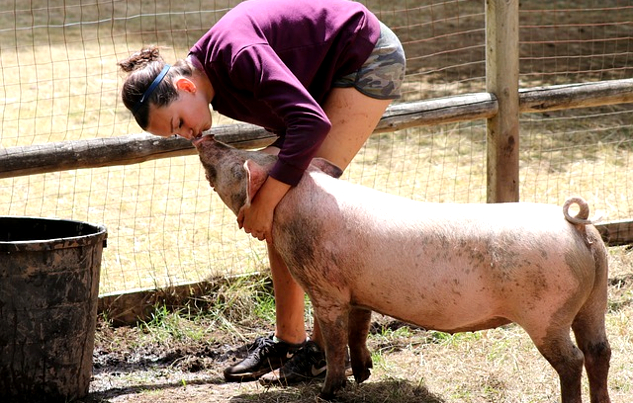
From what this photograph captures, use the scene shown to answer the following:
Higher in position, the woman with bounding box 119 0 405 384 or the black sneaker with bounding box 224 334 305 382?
the woman with bounding box 119 0 405 384

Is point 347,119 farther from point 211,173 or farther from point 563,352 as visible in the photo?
point 563,352

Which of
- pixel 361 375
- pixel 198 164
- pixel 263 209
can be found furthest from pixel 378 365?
pixel 198 164

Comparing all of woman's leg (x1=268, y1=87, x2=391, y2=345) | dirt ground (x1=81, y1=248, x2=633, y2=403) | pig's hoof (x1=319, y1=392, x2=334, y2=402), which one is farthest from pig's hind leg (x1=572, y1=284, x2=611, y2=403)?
woman's leg (x1=268, y1=87, x2=391, y2=345)

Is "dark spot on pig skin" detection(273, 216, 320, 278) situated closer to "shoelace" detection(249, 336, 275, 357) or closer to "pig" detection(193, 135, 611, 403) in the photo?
"pig" detection(193, 135, 611, 403)

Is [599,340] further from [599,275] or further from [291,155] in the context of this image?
[291,155]

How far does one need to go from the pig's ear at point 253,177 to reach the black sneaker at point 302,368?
91cm

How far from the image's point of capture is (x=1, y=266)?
10.8ft

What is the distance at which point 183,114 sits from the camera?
10.7ft

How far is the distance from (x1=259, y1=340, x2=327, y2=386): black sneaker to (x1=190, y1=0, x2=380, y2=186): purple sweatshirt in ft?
3.15

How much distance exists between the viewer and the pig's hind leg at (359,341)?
11.9 ft

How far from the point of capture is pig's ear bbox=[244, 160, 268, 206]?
3.19 metres

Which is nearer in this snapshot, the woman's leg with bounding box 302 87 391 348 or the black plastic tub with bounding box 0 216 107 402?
the black plastic tub with bounding box 0 216 107 402

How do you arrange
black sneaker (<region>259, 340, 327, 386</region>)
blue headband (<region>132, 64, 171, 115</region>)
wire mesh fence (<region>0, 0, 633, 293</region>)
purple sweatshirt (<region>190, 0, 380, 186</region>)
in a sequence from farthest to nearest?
Answer: 1. wire mesh fence (<region>0, 0, 633, 293</region>)
2. black sneaker (<region>259, 340, 327, 386</region>)
3. blue headband (<region>132, 64, 171, 115</region>)
4. purple sweatshirt (<region>190, 0, 380, 186</region>)

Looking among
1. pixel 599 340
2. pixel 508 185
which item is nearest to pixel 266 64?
pixel 599 340
